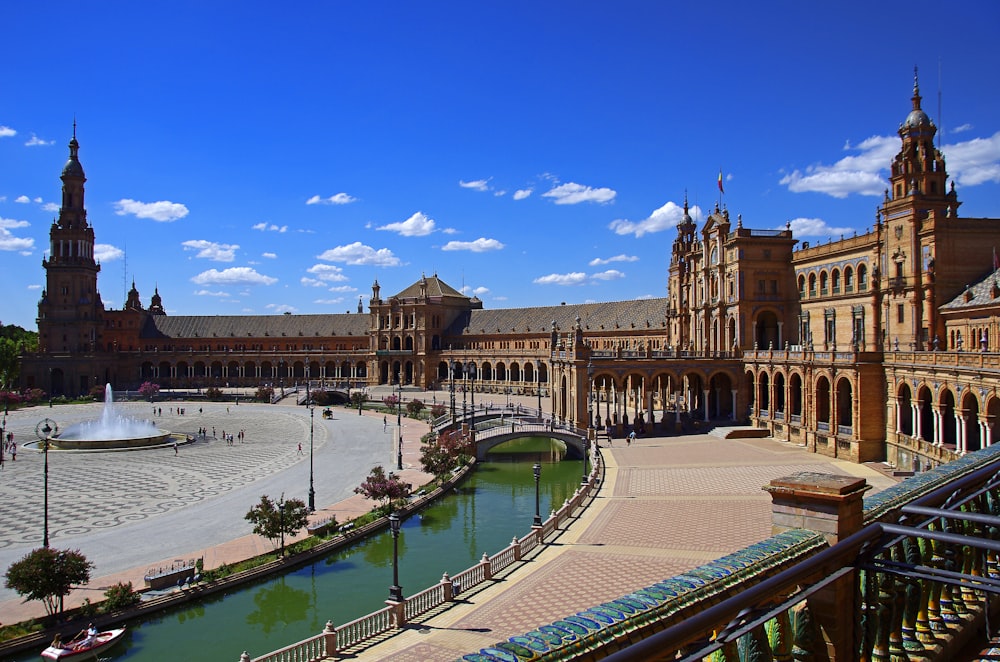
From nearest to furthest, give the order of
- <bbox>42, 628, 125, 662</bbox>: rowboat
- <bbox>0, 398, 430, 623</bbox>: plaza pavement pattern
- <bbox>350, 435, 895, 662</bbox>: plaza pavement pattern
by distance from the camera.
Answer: <bbox>42, 628, 125, 662</bbox>: rowboat < <bbox>350, 435, 895, 662</bbox>: plaza pavement pattern < <bbox>0, 398, 430, 623</bbox>: plaza pavement pattern

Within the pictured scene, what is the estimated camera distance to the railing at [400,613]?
68.9ft

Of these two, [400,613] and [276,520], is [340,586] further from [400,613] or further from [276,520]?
[400,613]

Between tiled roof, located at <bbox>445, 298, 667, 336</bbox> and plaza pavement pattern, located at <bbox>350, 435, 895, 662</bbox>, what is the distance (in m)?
42.2

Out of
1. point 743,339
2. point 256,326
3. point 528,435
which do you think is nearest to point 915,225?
point 743,339

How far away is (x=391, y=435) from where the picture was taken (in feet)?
225

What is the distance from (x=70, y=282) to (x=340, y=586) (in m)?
103

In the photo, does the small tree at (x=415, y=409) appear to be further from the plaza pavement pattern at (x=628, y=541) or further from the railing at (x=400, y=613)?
the railing at (x=400, y=613)

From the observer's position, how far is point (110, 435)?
6525 cm

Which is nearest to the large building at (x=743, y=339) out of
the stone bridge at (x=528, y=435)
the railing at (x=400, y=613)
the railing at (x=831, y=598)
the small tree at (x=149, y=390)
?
the stone bridge at (x=528, y=435)

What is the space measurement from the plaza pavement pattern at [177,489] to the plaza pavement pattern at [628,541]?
35.6 feet

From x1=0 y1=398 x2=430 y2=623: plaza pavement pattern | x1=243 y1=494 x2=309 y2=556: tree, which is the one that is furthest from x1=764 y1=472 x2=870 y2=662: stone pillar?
x1=243 y1=494 x2=309 y2=556: tree

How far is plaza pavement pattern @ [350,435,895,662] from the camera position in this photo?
2216 centimetres

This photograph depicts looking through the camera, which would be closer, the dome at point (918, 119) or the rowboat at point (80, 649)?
the rowboat at point (80, 649)

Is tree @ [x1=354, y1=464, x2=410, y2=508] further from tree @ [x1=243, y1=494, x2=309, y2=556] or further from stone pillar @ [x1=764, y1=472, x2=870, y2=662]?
stone pillar @ [x1=764, y1=472, x2=870, y2=662]
